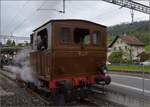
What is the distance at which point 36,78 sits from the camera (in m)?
14.6

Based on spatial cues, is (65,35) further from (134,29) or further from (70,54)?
(134,29)

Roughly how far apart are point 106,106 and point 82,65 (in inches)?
81.9

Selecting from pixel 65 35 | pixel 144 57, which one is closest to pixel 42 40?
pixel 65 35

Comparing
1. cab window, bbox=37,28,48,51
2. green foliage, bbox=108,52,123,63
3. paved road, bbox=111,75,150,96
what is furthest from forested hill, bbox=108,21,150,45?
cab window, bbox=37,28,48,51

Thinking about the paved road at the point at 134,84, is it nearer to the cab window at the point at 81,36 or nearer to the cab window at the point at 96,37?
the cab window at the point at 96,37

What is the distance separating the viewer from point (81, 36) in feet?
43.4

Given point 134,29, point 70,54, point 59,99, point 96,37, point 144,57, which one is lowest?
point 59,99

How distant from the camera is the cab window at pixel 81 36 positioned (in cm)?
1299

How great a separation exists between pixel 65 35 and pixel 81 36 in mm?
904

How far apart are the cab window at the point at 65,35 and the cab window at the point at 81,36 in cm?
31

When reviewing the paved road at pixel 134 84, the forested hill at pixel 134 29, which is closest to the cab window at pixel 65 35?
the paved road at pixel 134 84

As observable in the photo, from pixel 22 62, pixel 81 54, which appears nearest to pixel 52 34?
pixel 81 54

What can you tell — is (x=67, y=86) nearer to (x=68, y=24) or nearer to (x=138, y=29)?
(x=68, y=24)

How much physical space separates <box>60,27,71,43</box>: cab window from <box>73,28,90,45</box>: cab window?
1.02ft
